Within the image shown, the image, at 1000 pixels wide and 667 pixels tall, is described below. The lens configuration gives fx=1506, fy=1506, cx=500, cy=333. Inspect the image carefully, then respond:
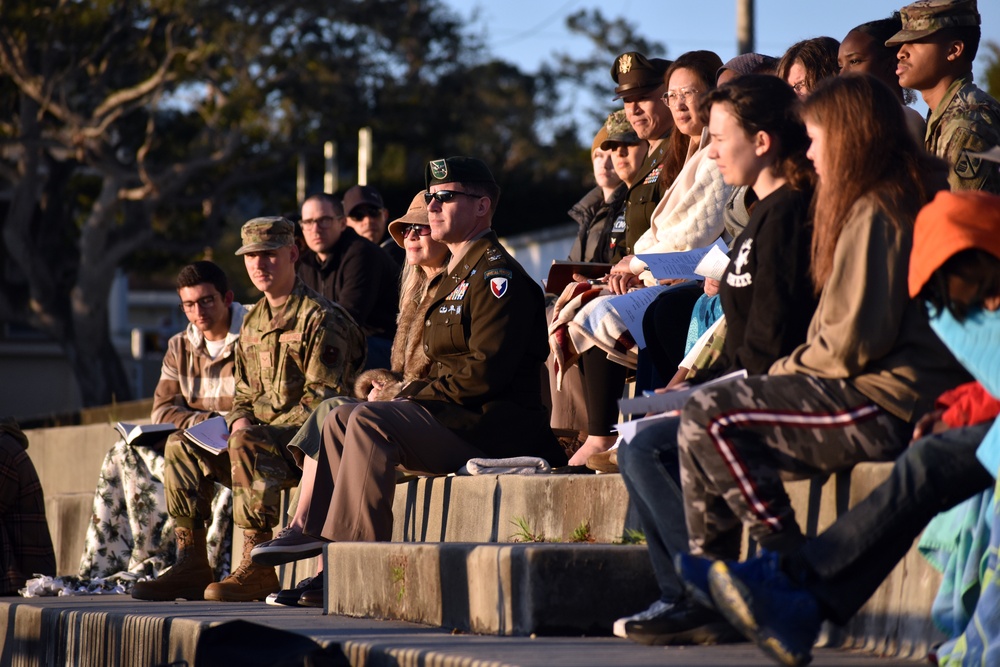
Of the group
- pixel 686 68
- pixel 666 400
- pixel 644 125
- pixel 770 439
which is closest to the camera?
pixel 770 439

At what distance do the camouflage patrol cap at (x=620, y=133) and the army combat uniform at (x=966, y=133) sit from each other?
2.13 metres

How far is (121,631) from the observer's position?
5.80 m

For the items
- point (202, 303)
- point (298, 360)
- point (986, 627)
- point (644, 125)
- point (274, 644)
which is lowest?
point (274, 644)

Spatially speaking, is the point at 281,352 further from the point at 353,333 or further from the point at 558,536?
the point at 558,536

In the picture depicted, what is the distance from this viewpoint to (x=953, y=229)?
136 inches

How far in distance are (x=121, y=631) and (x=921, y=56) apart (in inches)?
146

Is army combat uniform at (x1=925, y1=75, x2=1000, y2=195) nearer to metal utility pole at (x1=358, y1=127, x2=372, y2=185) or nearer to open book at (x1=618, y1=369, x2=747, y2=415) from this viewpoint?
open book at (x1=618, y1=369, x2=747, y2=415)

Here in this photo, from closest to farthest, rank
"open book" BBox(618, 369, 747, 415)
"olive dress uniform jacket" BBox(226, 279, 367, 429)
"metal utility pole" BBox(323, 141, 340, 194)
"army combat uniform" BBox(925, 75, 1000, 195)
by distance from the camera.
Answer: "open book" BBox(618, 369, 747, 415)
"army combat uniform" BBox(925, 75, 1000, 195)
"olive dress uniform jacket" BBox(226, 279, 367, 429)
"metal utility pole" BBox(323, 141, 340, 194)

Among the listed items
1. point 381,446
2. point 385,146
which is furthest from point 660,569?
point 385,146

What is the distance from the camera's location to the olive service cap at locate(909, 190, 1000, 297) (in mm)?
3443

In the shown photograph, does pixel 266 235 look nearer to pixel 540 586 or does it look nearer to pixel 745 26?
pixel 540 586

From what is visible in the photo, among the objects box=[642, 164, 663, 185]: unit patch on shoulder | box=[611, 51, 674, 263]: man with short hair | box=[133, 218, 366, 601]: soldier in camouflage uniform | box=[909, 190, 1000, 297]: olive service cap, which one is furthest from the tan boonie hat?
box=[909, 190, 1000, 297]: olive service cap

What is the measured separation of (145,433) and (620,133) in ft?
9.99

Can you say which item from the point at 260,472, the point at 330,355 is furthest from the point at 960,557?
the point at 330,355
